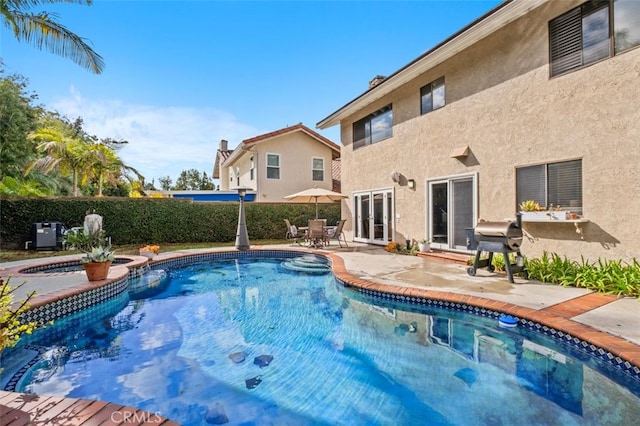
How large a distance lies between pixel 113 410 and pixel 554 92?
10464mm

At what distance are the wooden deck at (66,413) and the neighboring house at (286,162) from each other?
17734 mm

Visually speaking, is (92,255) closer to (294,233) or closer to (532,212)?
(294,233)

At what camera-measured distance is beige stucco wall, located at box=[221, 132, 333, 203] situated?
20.8 meters

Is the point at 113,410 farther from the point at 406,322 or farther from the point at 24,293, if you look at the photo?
the point at 24,293

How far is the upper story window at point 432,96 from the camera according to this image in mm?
11055

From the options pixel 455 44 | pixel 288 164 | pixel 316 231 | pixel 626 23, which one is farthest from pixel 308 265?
pixel 288 164

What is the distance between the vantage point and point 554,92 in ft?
25.5

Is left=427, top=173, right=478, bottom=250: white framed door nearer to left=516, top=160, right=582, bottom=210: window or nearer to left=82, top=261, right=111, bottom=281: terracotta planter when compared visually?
left=516, top=160, right=582, bottom=210: window

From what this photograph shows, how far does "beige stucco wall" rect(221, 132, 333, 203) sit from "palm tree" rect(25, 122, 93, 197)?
9485 mm

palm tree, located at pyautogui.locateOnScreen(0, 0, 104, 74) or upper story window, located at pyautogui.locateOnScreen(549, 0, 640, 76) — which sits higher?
palm tree, located at pyautogui.locateOnScreen(0, 0, 104, 74)

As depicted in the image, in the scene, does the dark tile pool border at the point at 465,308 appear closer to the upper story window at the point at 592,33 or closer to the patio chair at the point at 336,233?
the patio chair at the point at 336,233

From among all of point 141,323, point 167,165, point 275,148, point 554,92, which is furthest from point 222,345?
point 167,165

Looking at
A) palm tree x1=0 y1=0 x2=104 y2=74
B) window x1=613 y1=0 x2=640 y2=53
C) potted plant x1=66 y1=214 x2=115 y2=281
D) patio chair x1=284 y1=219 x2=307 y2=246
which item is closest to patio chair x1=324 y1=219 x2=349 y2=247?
patio chair x1=284 y1=219 x2=307 y2=246

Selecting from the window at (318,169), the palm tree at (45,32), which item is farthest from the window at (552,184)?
the window at (318,169)
